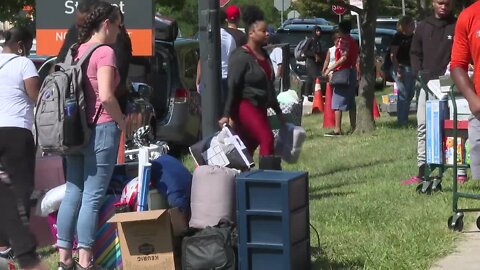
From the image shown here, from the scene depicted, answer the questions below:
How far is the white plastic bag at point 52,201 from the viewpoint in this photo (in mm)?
7309

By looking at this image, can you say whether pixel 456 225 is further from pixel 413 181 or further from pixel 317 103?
pixel 317 103

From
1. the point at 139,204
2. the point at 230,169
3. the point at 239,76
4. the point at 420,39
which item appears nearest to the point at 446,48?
the point at 420,39

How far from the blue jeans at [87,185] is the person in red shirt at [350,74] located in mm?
9842

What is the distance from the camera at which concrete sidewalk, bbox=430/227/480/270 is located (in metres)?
7.13

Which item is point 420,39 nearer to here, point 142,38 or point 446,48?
point 446,48

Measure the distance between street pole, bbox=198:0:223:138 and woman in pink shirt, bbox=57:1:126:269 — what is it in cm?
152

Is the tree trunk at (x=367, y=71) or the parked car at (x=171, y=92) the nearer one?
the parked car at (x=171, y=92)

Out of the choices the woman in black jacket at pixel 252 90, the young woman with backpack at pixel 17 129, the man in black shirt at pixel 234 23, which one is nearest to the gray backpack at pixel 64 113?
the young woman with backpack at pixel 17 129

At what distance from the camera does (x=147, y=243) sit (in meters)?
6.72

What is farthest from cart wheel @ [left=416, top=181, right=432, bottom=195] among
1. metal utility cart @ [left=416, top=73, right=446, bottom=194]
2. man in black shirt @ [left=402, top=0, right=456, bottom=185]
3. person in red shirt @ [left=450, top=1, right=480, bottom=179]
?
person in red shirt @ [left=450, top=1, right=480, bottom=179]

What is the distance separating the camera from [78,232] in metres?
6.85

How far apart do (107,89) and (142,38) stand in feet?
11.3

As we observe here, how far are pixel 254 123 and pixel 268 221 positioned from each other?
228 cm

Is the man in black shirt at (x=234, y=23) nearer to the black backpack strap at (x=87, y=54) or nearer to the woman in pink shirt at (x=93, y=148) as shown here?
the woman in pink shirt at (x=93, y=148)
